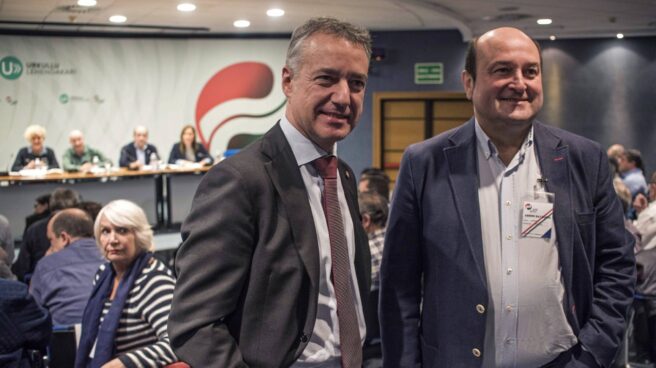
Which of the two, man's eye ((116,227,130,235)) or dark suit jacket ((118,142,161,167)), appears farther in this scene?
dark suit jacket ((118,142,161,167))

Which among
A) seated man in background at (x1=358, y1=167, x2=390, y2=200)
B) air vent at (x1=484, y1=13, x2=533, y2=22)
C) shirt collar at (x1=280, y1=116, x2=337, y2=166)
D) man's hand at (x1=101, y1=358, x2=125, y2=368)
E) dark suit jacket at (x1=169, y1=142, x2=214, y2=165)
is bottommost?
man's hand at (x1=101, y1=358, x2=125, y2=368)

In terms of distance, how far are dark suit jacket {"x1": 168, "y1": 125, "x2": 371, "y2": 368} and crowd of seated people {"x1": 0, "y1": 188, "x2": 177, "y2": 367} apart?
4.16 feet

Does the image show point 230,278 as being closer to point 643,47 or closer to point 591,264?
point 591,264

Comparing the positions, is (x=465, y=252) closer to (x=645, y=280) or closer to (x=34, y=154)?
(x=645, y=280)

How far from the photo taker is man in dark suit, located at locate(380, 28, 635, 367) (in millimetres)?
1831

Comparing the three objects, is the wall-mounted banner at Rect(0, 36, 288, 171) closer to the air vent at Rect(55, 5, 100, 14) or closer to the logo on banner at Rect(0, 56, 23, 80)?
the logo on banner at Rect(0, 56, 23, 80)

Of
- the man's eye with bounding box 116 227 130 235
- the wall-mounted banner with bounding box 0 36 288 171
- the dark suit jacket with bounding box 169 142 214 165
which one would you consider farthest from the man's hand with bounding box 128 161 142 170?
the man's eye with bounding box 116 227 130 235

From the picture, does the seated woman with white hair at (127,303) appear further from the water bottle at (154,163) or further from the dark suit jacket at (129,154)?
the dark suit jacket at (129,154)

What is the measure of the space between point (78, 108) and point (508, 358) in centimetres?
1052

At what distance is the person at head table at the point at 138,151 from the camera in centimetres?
1037

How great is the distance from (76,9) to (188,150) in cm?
270

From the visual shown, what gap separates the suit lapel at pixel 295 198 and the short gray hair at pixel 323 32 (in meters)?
0.18

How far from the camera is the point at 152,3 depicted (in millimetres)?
8516

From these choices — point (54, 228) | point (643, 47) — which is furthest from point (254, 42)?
point (54, 228)
